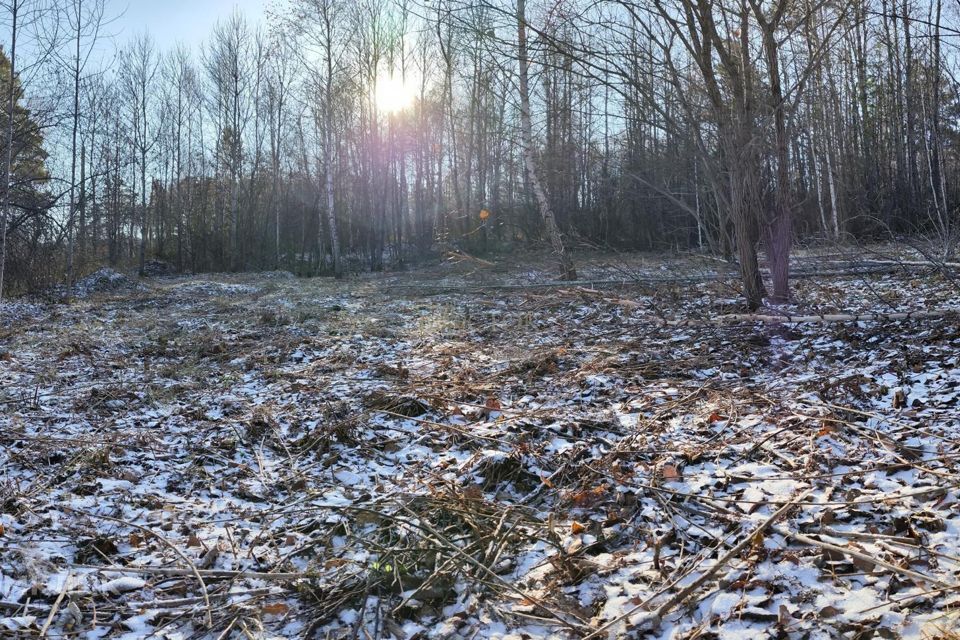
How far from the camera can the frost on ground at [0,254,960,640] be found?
228 centimetres

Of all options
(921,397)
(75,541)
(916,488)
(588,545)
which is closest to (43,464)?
(75,541)

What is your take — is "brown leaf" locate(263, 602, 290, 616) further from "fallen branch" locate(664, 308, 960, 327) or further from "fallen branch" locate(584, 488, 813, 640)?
"fallen branch" locate(664, 308, 960, 327)

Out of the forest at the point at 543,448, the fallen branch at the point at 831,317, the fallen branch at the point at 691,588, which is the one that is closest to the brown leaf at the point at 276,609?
the forest at the point at 543,448

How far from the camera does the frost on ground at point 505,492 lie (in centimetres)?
228

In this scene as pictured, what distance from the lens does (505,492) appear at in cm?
337

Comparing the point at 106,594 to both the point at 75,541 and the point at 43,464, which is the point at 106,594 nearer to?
the point at 75,541

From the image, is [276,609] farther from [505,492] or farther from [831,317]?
[831,317]

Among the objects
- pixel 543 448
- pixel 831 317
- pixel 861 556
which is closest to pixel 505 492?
pixel 543 448

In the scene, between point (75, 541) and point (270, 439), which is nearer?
point (75, 541)

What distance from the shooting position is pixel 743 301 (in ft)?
25.0

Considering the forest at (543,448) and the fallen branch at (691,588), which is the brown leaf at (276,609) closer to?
the forest at (543,448)

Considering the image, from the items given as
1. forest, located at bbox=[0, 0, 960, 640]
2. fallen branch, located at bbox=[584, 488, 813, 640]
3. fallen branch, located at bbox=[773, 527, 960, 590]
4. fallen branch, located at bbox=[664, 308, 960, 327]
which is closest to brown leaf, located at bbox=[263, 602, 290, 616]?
forest, located at bbox=[0, 0, 960, 640]

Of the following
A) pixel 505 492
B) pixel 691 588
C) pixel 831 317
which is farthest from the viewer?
pixel 831 317

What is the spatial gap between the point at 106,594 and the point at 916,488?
11.5 ft
